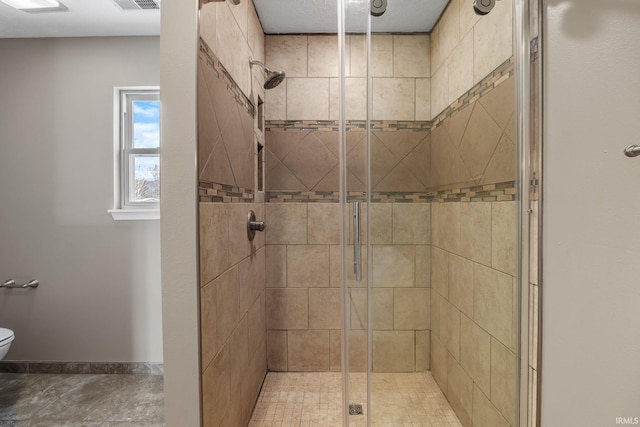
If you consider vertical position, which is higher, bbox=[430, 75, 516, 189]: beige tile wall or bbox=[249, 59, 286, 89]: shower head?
bbox=[249, 59, 286, 89]: shower head

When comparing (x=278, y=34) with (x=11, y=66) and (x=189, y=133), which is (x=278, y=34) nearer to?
(x=189, y=133)

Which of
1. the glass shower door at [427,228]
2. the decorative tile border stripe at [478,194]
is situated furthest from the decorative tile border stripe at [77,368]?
the decorative tile border stripe at [478,194]

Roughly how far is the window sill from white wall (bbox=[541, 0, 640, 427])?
219cm

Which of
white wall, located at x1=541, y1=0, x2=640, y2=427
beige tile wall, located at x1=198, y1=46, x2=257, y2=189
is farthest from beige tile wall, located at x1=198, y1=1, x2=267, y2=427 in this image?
white wall, located at x1=541, y1=0, x2=640, y2=427

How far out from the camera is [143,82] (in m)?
2.11

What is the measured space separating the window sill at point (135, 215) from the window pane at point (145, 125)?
47 centimetres

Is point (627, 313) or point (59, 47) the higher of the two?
point (59, 47)

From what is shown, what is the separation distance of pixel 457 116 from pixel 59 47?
2603mm

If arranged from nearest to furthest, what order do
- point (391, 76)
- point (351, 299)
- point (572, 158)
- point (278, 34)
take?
point (572, 158), point (391, 76), point (351, 299), point (278, 34)

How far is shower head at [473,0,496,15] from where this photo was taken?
1.11 m

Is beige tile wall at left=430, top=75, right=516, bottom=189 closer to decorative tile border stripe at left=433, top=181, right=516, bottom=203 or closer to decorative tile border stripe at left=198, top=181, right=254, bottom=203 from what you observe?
decorative tile border stripe at left=433, top=181, right=516, bottom=203

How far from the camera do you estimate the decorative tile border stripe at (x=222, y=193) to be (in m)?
1.01

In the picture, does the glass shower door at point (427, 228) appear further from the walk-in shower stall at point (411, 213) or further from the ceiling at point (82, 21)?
the ceiling at point (82, 21)

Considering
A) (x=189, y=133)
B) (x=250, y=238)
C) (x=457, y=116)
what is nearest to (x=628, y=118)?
(x=457, y=116)
